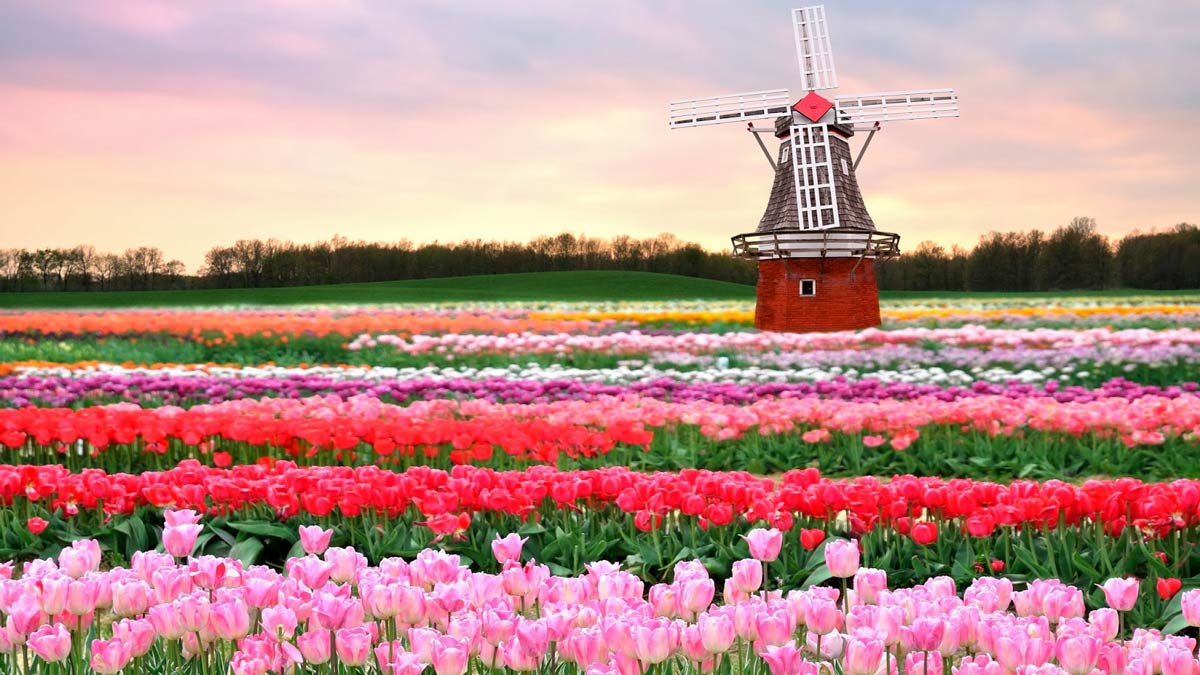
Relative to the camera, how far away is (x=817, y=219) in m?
20.9

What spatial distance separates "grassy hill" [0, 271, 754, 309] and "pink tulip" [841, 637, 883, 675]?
142 ft

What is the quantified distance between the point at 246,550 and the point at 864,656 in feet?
10.5

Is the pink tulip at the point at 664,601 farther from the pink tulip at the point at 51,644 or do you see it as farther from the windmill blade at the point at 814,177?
the windmill blade at the point at 814,177

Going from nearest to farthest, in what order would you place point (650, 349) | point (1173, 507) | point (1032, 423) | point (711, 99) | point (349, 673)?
point (349, 673)
point (1173, 507)
point (1032, 423)
point (650, 349)
point (711, 99)

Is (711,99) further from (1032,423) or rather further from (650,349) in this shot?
(1032,423)

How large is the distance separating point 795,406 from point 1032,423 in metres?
1.80

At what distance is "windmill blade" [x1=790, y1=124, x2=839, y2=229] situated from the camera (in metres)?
20.9

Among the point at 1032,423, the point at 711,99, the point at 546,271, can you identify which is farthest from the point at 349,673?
the point at 546,271

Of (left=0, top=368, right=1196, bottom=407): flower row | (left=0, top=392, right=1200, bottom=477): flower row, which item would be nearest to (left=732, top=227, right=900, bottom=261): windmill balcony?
(left=0, top=368, right=1196, bottom=407): flower row

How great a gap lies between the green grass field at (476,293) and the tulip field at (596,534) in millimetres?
36471

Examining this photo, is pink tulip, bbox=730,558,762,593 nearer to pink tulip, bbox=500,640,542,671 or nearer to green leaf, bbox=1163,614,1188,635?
pink tulip, bbox=500,640,542,671

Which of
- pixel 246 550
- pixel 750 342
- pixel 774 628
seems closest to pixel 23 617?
pixel 774 628

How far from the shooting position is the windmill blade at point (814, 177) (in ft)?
68.6

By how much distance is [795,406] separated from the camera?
8.59 meters
